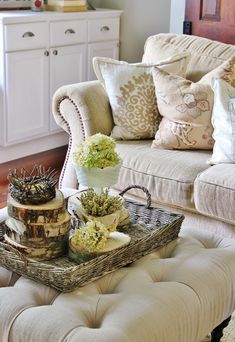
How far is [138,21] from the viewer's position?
175 inches

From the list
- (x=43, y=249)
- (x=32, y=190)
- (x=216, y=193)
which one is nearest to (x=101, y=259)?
(x=43, y=249)

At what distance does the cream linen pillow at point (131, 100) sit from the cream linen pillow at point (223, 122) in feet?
1.07

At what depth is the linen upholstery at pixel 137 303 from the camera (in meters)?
1.43

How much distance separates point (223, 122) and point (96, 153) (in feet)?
3.13

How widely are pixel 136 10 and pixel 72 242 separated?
3065mm

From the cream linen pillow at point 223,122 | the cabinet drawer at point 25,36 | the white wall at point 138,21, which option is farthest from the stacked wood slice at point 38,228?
the white wall at point 138,21

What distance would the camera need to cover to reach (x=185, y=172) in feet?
8.33

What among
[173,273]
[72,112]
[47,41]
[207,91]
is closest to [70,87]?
[72,112]

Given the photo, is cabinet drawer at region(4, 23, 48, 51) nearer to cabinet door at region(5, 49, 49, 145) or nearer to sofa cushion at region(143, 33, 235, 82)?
cabinet door at region(5, 49, 49, 145)

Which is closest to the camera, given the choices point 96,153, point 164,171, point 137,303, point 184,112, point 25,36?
point 137,303

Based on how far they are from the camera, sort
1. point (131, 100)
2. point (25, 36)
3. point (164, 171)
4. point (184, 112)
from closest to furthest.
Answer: point (164, 171)
point (184, 112)
point (131, 100)
point (25, 36)

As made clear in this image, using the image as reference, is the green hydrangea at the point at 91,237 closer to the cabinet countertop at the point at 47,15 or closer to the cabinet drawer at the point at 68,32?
the cabinet countertop at the point at 47,15

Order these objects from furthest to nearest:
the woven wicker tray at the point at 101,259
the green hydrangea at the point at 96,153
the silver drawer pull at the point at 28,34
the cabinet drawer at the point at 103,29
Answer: the cabinet drawer at the point at 103,29 → the silver drawer pull at the point at 28,34 → the green hydrangea at the point at 96,153 → the woven wicker tray at the point at 101,259

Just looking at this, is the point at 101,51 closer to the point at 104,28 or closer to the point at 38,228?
the point at 104,28
